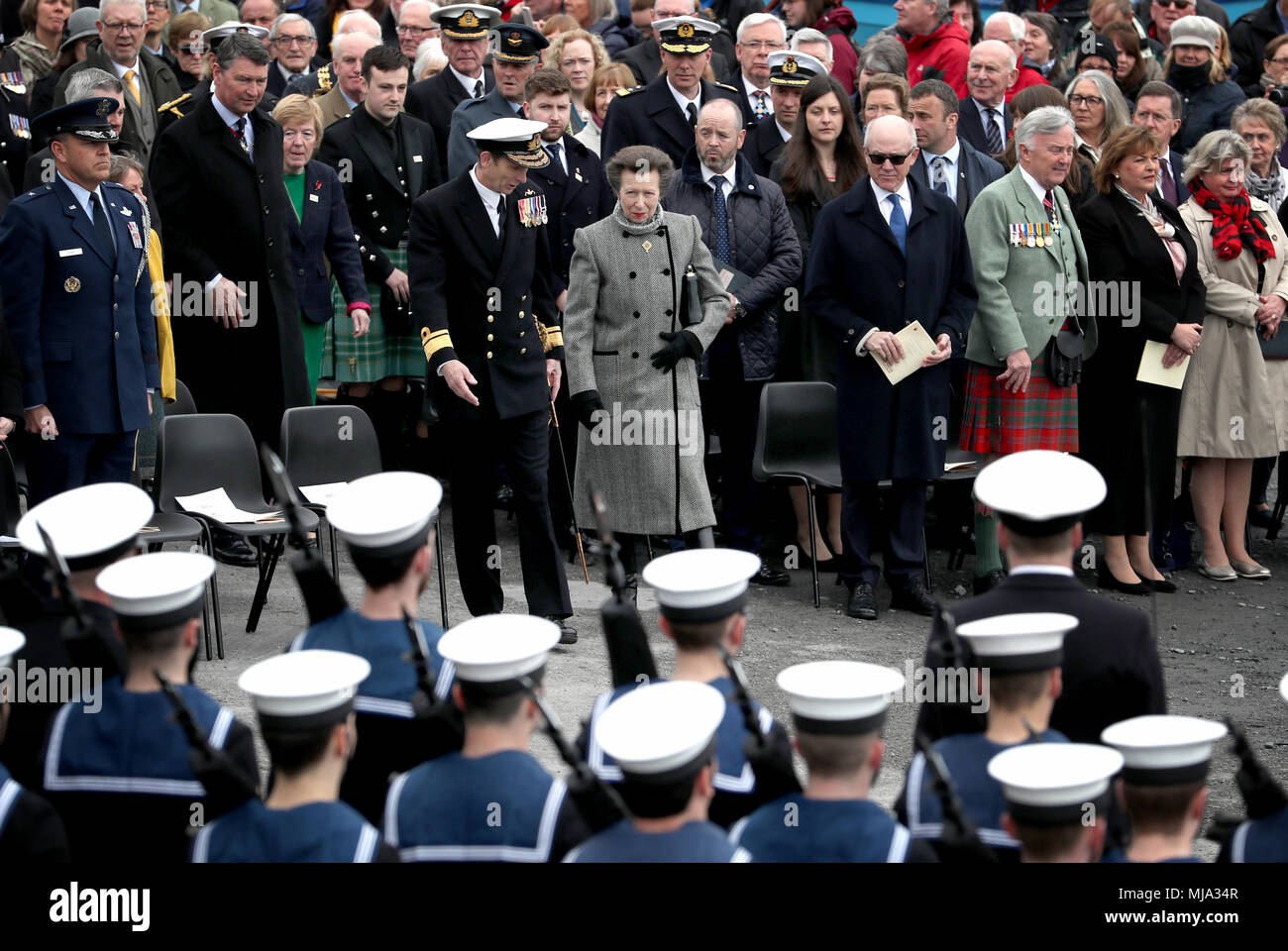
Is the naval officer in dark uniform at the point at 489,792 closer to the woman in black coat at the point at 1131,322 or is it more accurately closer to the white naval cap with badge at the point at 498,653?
the white naval cap with badge at the point at 498,653

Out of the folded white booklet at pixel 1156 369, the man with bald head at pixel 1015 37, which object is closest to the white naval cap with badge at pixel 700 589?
the folded white booklet at pixel 1156 369

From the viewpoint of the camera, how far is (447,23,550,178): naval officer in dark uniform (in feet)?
29.8

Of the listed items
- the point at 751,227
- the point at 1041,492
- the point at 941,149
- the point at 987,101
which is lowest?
the point at 1041,492

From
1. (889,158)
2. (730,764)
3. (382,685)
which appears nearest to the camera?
(730,764)

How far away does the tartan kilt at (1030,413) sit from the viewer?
839cm

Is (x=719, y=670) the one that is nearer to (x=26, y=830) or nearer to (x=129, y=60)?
(x=26, y=830)

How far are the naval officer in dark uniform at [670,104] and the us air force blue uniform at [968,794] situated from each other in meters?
5.99

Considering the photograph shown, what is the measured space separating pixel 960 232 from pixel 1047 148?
644 mm

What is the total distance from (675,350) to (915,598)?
168cm

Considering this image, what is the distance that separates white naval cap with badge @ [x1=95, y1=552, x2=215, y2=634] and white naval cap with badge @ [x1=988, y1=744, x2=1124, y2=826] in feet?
5.91

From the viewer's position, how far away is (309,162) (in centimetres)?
891

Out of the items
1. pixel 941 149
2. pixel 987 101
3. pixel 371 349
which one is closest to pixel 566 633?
pixel 371 349

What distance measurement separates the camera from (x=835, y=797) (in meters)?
3.41

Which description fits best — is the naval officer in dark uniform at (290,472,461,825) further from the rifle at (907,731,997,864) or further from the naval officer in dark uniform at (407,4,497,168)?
the naval officer in dark uniform at (407,4,497,168)
